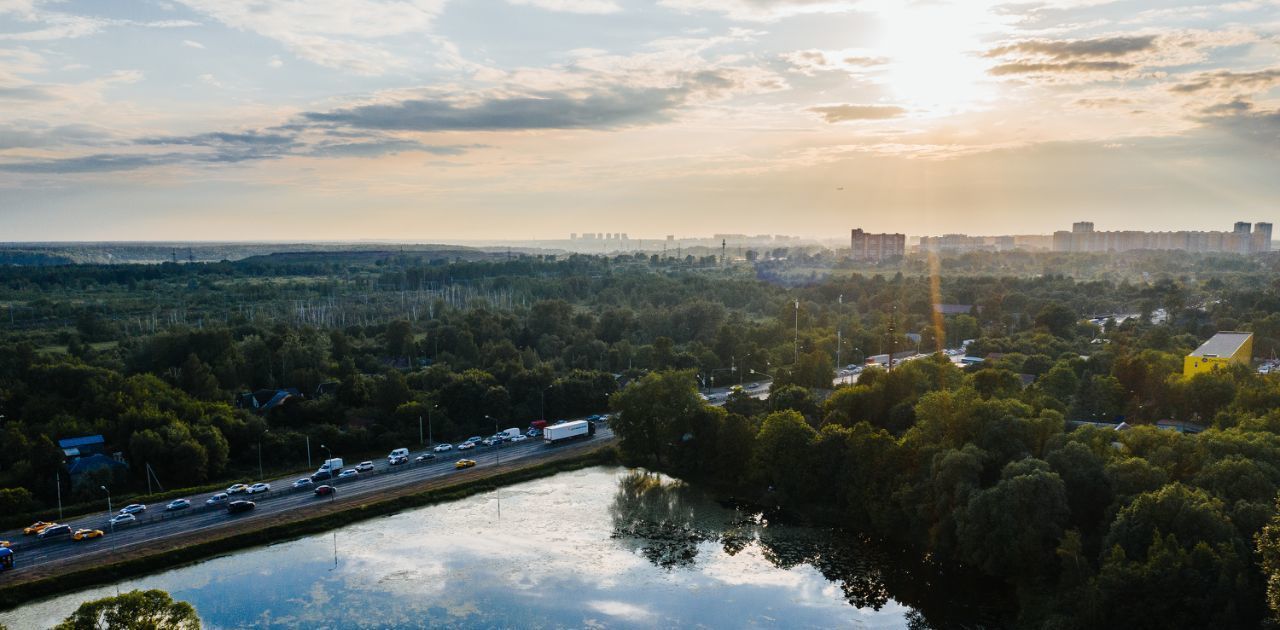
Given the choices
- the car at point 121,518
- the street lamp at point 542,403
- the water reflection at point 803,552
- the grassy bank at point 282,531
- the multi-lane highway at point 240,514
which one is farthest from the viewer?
the street lamp at point 542,403

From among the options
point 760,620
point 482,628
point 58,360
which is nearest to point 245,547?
point 482,628

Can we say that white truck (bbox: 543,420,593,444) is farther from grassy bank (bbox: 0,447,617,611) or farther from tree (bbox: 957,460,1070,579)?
tree (bbox: 957,460,1070,579)

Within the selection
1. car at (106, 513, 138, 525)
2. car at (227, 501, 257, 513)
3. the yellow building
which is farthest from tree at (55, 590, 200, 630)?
the yellow building

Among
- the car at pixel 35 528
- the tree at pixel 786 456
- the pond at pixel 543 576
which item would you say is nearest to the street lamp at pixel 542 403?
the pond at pixel 543 576

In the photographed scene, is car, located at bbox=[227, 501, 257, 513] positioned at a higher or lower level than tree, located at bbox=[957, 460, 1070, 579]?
lower

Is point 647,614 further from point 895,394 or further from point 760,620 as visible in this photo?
point 895,394

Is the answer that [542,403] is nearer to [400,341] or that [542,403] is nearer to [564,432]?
[564,432]

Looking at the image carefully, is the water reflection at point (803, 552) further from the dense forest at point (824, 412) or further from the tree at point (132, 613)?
the tree at point (132, 613)
